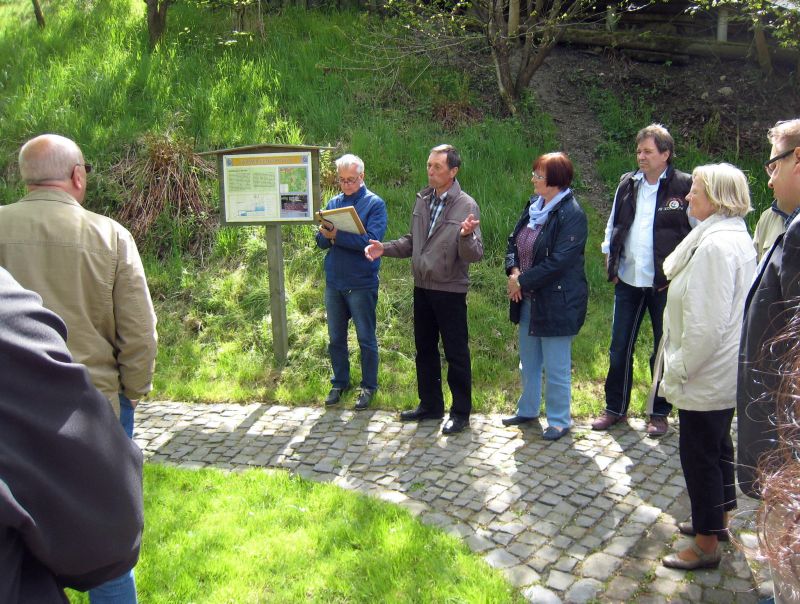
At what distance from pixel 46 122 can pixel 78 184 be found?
744 centimetres

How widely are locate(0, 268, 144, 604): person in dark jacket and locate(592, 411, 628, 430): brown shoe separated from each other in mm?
4459

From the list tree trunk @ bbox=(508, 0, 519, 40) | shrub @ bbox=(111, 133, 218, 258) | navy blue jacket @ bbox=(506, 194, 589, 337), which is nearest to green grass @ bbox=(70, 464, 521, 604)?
navy blue jacket @ bbox=(506, 194, 589, 337)

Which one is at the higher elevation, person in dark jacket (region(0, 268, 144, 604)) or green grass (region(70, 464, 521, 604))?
person in dark jacket (region(0, 268, 144, 604))

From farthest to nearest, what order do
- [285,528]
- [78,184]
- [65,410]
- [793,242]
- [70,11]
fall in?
[70,11], [285,528], [78,184], [793,242], [65,410]

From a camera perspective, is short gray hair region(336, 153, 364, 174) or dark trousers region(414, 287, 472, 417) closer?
dark trousers region(414, 287, 472, 417)

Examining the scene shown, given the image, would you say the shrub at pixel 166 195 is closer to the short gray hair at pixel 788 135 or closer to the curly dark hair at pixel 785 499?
the short gray hair at pixel 788 135

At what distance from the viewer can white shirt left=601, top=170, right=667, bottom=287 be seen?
554cm

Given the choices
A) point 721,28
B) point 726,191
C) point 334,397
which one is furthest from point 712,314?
point 721,28

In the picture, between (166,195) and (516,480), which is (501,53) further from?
(516,480)


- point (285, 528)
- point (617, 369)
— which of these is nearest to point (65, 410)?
point (285, 528)

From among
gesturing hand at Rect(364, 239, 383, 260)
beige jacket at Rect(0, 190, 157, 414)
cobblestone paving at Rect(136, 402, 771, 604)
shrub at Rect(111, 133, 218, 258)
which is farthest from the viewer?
shrub at Rect(111, 133, 218, 258)

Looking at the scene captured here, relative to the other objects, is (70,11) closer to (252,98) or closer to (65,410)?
(252,98)

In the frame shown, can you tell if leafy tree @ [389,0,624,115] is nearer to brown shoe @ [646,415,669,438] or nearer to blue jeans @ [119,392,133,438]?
brown shoe @ [646,415,669,438]

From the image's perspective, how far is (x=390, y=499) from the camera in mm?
4703
